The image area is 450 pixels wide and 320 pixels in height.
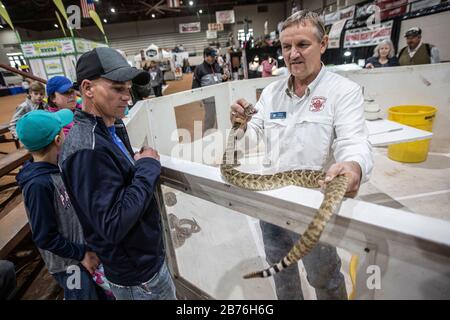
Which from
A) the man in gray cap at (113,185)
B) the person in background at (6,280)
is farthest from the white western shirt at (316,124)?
the person in background at (6,280)

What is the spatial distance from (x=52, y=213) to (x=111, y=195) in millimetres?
893

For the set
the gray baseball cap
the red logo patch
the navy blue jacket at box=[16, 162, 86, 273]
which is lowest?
the navy blue jacket at box=[16, 162, 86, 273]

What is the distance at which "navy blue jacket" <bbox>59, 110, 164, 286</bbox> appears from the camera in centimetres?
136

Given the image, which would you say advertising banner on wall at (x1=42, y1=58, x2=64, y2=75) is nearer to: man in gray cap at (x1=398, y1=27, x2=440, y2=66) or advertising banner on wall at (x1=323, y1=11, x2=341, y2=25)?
man in gray cap at (x1=398, y1=27, x2=440, y2=66)

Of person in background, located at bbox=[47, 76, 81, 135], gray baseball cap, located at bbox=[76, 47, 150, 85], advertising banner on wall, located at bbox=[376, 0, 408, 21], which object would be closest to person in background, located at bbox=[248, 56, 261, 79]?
advertising banner on wall, located at bbox=[376, 0, 408, 21]

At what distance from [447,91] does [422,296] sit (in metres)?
6.13

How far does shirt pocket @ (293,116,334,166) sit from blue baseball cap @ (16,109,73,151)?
2000mm

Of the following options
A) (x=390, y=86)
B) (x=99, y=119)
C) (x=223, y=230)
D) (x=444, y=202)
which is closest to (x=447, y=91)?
(x=390, y=86)

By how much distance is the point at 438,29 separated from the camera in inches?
355

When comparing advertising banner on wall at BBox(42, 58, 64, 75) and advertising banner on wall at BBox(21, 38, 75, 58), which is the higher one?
advertising banner on wall at BBox(21, 38, 75, 58)

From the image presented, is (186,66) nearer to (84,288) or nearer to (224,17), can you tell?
(224,17)

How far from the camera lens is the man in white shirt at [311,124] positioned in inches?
70.7

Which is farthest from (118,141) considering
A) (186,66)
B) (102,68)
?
(186,66)

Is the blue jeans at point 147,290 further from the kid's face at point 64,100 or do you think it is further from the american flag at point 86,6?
the american flag at point 86,6
